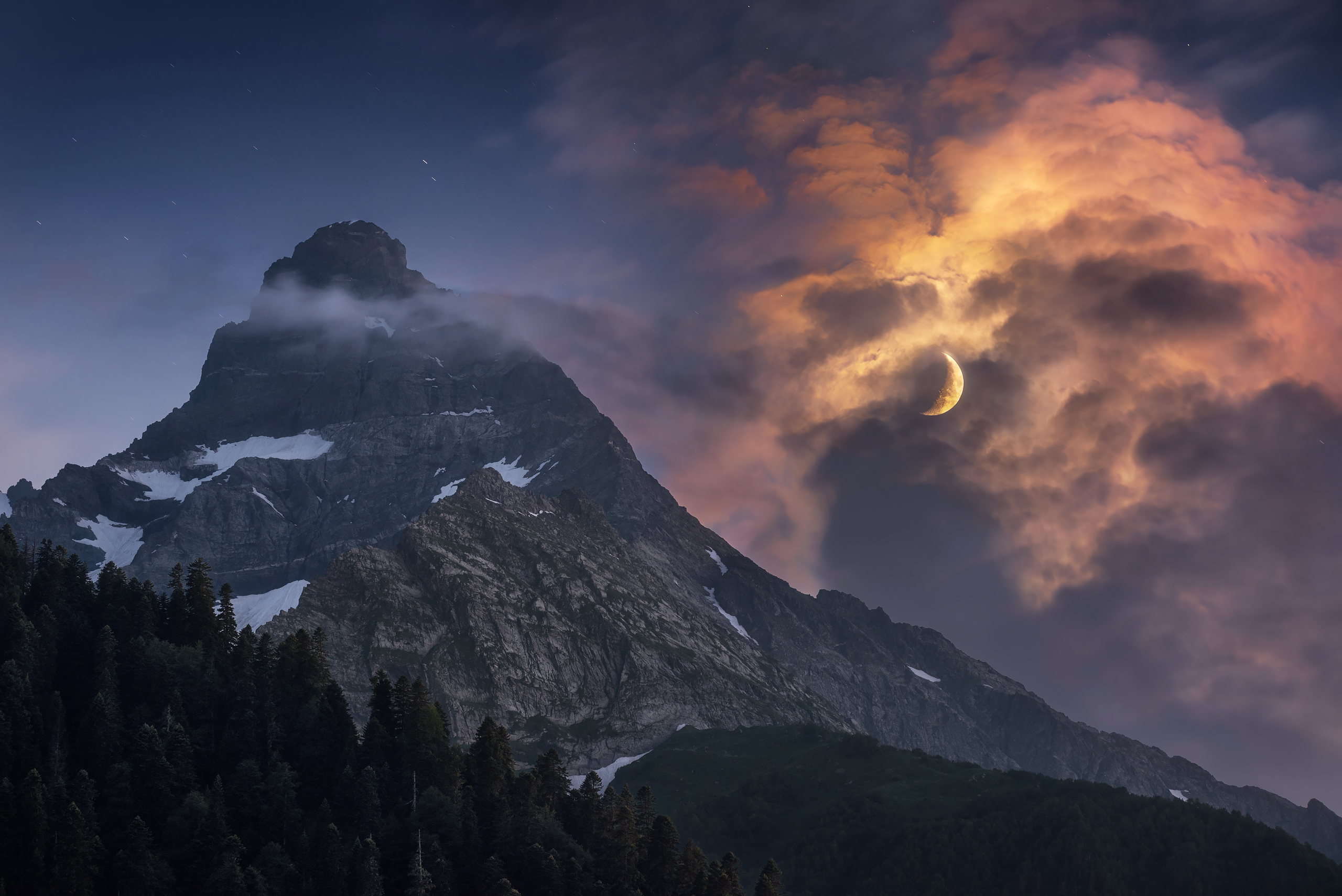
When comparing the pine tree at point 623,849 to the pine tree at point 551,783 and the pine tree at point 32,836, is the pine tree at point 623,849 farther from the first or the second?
the pine tree at point 32,836

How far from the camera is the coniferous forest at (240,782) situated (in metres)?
117

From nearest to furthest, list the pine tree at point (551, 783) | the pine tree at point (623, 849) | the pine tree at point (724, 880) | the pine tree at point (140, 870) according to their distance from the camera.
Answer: the pine tree at point (140, 870), the pine tree at point (724, 880), the pine tree at point (623, 849), the pine tree at point (551, 783)

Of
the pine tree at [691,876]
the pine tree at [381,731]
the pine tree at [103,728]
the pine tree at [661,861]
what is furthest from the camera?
the pine tree at [381,731]

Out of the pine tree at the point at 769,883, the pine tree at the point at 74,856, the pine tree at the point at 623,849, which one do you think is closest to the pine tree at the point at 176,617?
the pine tree at the point at 74,856

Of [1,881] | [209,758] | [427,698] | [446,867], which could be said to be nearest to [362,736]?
[427,698]

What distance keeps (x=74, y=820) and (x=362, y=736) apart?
50.2 metres

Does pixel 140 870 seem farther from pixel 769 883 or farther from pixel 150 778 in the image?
pixel 769 883

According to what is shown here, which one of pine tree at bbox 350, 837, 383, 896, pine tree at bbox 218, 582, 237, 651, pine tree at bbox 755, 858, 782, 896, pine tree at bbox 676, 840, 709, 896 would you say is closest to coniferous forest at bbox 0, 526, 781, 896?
pine tree at bbox 350, 837, 383, 896

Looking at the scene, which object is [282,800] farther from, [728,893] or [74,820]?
[728,893]

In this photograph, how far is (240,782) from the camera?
13338 cm

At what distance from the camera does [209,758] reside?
140500mm

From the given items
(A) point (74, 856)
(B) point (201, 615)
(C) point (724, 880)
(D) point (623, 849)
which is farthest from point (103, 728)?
(C) point (724, 880)

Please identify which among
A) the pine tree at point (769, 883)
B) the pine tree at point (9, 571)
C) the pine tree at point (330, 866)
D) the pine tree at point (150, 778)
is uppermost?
the pine tree at point (9, 571)

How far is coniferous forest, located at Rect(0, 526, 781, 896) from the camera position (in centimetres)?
11669
